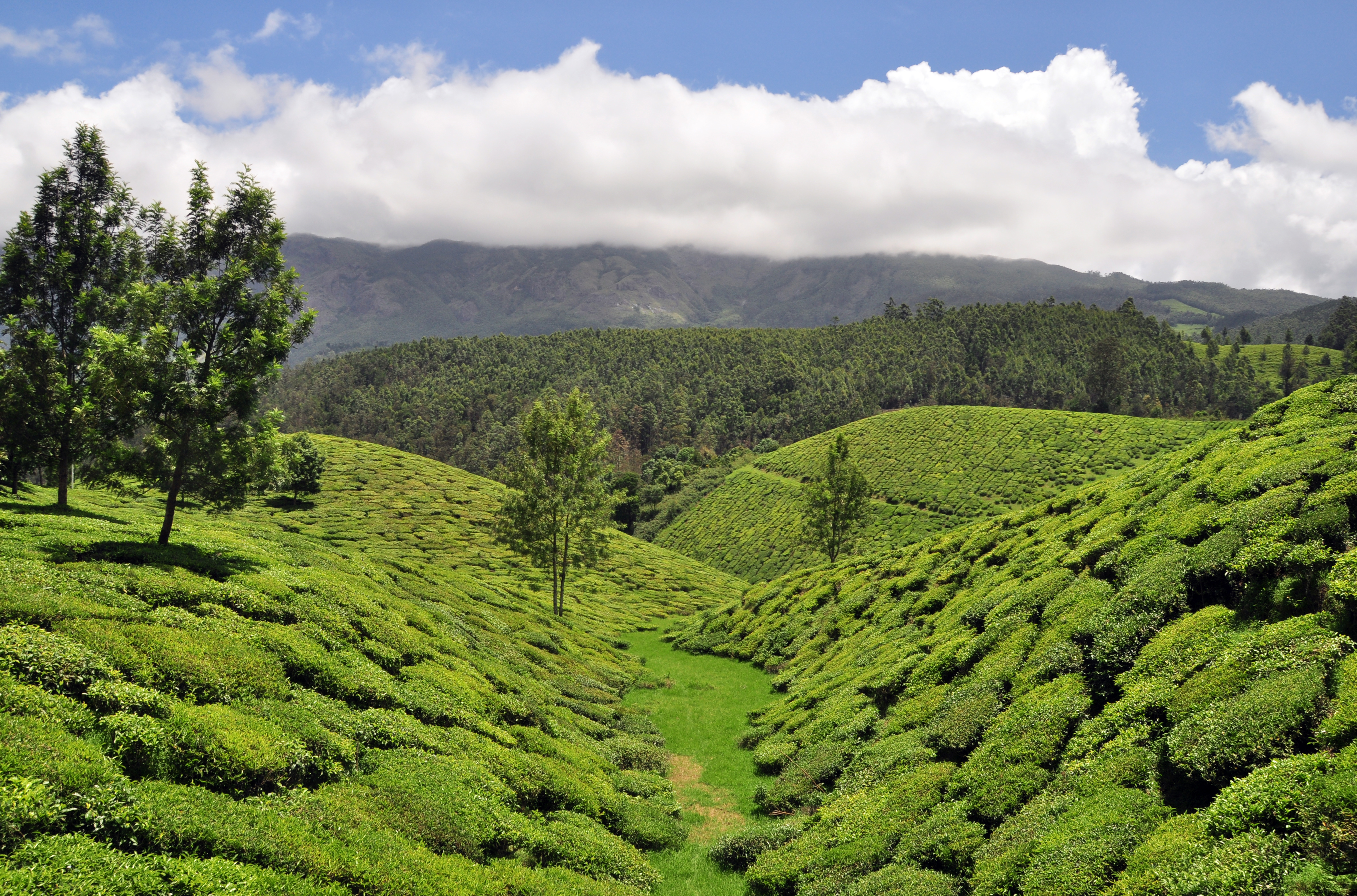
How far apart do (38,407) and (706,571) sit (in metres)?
91.6

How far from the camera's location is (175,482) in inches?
859

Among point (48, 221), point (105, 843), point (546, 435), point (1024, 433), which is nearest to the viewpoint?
point (105, 843)

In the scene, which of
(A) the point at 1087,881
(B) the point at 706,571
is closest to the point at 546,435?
(A) the point at 1087,881

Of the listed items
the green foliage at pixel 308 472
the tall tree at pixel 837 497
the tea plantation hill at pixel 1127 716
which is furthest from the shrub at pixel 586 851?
the green foliage at pixel 308 472

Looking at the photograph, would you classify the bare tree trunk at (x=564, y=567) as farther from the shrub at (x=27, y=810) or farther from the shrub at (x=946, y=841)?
the shrub at (x=27, y=810)

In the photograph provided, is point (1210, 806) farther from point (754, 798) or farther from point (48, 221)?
point (48, 221)

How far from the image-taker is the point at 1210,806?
34.9 feet

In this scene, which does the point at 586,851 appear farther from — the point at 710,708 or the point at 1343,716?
the point at 710,708

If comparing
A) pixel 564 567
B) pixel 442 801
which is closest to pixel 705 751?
pixel 442 801

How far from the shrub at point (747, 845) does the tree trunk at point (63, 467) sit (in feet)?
111

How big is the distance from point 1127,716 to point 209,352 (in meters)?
29.3

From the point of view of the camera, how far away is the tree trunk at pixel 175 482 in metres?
21.4

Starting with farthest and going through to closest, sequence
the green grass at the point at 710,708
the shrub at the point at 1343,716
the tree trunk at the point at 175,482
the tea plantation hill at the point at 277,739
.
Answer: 1. the green grass at the point at 710,708
2. the tree trunk at the point at 175,482
3. the shrub at the point at 1343,716
4. the tea plantation hill at the point at 277,739

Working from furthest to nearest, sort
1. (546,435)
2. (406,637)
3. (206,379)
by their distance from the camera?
(546,435) → (406,637) → (206,379)
